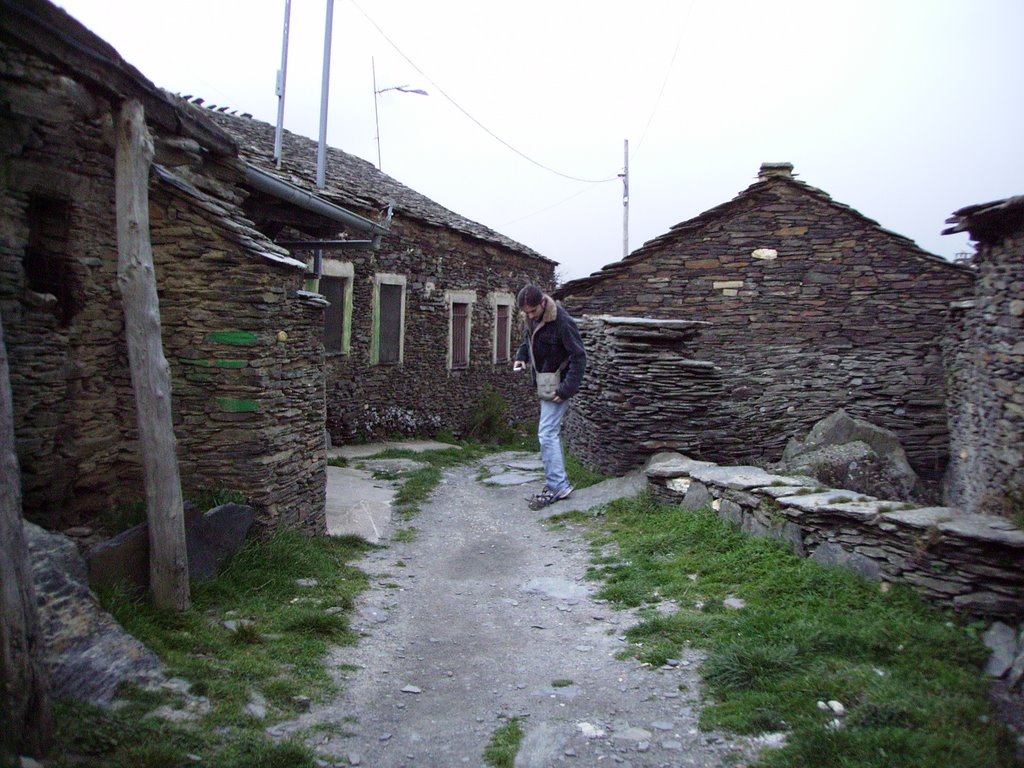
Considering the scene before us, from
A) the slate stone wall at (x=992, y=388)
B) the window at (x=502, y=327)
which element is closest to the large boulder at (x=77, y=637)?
the slate stone wall at (x=992, y=388)

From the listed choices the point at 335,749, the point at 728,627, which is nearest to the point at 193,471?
the point at 335,749

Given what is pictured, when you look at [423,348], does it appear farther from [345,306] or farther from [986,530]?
[986,530]

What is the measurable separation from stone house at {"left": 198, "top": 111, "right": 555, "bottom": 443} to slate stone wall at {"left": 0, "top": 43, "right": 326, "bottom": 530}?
165 inches

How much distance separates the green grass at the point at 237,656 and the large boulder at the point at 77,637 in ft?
0.42

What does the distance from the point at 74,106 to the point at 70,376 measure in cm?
153

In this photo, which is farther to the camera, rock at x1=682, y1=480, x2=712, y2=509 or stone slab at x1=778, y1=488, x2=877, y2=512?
rock at x1=682, y1=480, x2=712, y2=509

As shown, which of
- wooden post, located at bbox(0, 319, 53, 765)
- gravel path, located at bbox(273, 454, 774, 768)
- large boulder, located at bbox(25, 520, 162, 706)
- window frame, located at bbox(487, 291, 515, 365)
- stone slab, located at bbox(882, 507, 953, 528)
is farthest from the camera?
window frame, located at bbox(487, 291, 515, 365)

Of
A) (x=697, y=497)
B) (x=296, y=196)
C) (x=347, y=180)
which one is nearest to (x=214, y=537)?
(x=296, y=196)

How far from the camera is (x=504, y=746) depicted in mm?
3330

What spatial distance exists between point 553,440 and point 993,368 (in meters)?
4.44

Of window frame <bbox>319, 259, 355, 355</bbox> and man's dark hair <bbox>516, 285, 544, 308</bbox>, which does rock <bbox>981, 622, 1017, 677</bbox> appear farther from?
window frame <bbox>319, 259, 355, 355</bbox>

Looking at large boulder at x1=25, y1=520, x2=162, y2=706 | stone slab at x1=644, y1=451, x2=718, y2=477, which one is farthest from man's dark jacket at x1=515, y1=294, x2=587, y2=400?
large boulder at x1=25, y1=520, x2=162, y2=706

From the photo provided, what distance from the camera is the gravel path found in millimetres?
3297

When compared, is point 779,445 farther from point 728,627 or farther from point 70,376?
point 70,376
